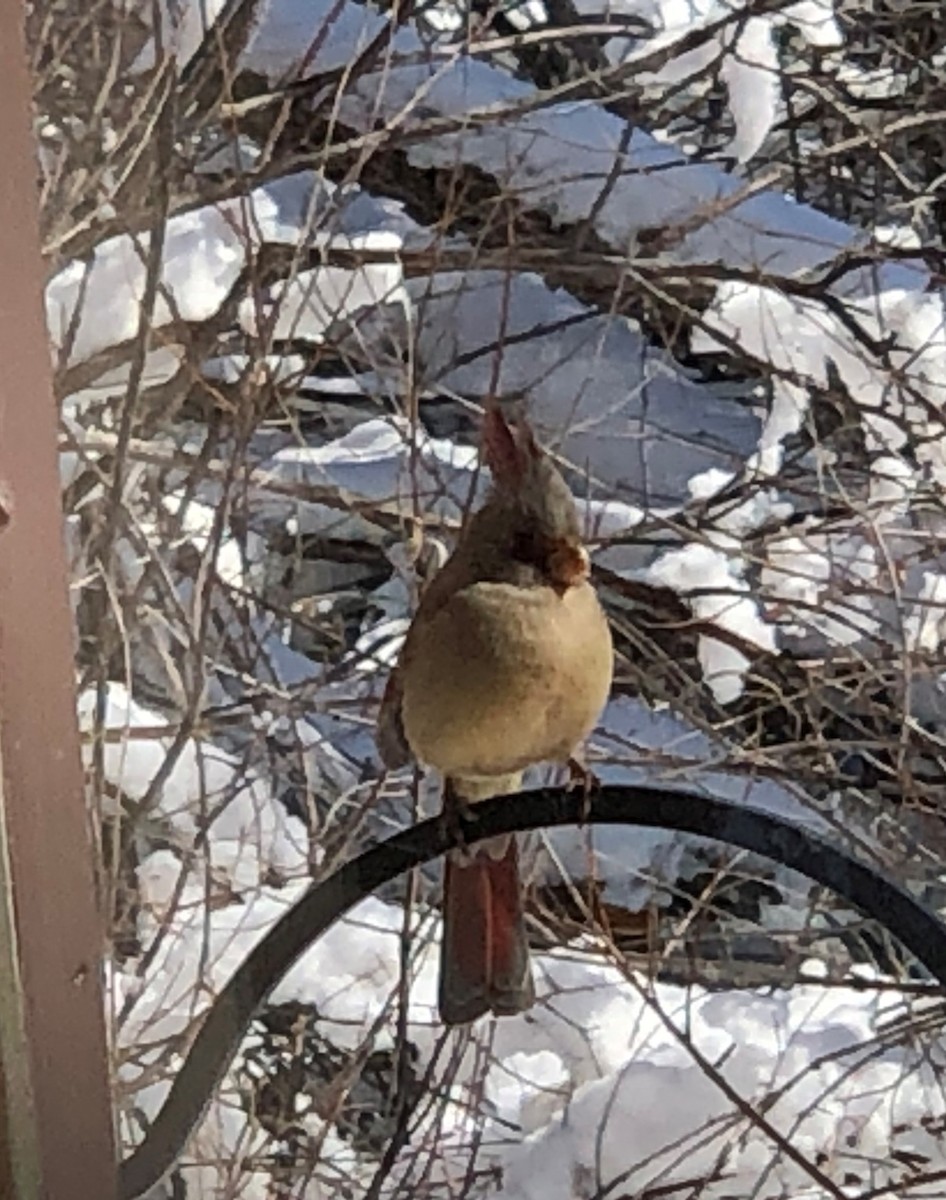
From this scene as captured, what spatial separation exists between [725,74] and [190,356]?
2.39 ft

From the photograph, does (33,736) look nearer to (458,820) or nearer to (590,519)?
(458,820)

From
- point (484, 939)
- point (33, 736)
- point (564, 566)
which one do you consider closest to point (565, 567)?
point (564, 566)

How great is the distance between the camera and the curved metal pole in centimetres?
68

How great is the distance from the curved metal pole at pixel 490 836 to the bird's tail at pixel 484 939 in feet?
0.63

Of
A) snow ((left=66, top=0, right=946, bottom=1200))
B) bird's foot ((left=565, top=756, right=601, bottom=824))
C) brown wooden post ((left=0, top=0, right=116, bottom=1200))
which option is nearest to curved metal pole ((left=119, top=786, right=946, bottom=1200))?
bird's foot ((left=565, top=756, right=601, bottom=824))

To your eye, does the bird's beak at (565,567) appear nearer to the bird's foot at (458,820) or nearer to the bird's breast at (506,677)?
the bird's breast at (506,677)

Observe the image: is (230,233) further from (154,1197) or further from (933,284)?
(154,1197)

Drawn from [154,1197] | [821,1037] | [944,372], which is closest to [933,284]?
[944,372]

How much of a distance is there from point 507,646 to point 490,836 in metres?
0.10

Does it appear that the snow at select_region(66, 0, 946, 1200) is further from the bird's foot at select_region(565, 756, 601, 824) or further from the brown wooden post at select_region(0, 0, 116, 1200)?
the brown wooden post at select_region(0, 0, 116, 1200)

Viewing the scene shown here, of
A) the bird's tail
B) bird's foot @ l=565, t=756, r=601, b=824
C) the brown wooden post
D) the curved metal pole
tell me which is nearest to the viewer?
the brown wooden post

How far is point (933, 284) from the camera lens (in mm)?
1975

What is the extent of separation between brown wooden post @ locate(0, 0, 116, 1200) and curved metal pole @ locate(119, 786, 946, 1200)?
12 centimetres

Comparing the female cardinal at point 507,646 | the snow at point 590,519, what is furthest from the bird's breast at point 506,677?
the snow at point 590,519
